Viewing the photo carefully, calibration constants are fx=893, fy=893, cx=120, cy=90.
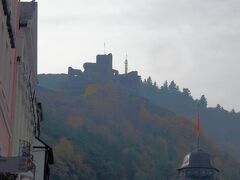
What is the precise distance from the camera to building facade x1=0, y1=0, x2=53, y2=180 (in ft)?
64.6

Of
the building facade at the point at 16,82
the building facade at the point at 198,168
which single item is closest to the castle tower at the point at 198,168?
the building facade at the point at 198,168

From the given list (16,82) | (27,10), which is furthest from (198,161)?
(16,82)

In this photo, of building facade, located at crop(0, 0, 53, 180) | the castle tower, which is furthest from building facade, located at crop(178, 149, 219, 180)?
building facade, located at crop(0, 0, 53, 180)

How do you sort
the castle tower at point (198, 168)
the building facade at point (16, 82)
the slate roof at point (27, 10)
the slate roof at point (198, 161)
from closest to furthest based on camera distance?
the building facade at point (16, 82), the slate roof at point (27, 10), the castle tower at point (198, 168), the slate roof at point (198, 161)

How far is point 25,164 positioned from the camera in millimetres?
18094

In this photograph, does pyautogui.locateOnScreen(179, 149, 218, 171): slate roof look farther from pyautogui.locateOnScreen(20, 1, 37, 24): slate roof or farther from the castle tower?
pyautogui.locateOnScreen(20, 1, 37, 24): slate roof

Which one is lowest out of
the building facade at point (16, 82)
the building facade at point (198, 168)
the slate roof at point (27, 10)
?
the building facade at point (198, 168)

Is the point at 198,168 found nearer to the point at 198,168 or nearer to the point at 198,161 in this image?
the point at 198,168

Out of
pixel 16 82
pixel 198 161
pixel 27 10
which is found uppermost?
pixel 27 10

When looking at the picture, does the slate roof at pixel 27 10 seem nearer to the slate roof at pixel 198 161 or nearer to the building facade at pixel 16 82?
the building facade at pixel 16 82

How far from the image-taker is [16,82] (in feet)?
96.0

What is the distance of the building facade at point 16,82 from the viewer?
19.7m

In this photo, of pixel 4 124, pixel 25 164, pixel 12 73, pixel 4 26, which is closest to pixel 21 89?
pixel 12 73

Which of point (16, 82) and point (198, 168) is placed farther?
point (198, 168)
